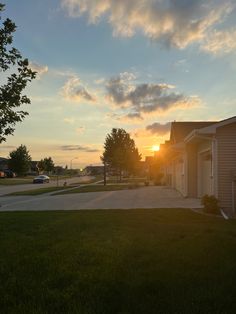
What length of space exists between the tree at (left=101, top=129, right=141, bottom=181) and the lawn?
4260cm

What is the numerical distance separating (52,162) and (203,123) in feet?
301

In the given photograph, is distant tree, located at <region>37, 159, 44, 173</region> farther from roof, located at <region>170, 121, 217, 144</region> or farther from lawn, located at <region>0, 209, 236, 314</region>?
lawn, located at <region>0, 209, 236, 314</region>

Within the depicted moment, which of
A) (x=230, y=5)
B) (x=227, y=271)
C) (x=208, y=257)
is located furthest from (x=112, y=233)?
(x=230, y=5)

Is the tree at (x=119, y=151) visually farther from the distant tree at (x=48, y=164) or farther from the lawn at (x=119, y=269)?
the distant tree at (x=48, y=164)

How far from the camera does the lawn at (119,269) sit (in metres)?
4.94

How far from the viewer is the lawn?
4.94 meters

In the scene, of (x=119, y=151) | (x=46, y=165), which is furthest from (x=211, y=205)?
(x=46, y=165)

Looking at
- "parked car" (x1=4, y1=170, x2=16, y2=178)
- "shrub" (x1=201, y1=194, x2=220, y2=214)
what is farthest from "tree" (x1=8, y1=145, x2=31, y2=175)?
"shrub" (x1=201, y1=194, x2=220, y2=214)

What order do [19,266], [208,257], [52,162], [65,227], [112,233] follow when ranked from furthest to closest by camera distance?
[52,162], [65,227], [112,233], [208,257], [19,266]

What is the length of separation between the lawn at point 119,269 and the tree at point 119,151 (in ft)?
140

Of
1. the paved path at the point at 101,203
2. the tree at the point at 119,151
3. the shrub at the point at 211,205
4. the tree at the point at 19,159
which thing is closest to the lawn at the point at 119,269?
the shrub at the point at 211,205

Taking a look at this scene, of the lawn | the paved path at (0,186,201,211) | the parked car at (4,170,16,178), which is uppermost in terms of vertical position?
the parked car at (4,170,16,178)

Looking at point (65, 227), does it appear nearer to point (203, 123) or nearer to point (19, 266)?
point (19, 266)

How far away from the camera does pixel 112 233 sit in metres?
9.83
